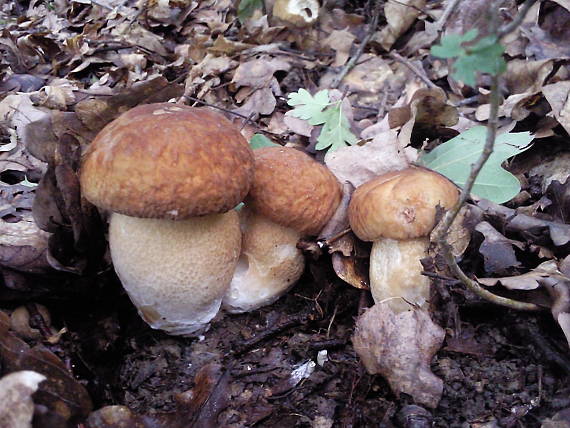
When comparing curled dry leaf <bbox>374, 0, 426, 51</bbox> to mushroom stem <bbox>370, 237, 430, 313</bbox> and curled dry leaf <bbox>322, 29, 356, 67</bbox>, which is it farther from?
mushroom stem <bbox>370, 237, 430, 313</bbox>

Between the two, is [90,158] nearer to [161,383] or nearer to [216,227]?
[216,227]

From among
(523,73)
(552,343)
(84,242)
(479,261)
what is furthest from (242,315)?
(523,73)

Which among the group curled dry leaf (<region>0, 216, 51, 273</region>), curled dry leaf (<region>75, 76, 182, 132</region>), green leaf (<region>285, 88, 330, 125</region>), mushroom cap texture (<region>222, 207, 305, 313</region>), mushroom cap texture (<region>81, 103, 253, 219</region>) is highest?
mushroom cap texture (<region>81, 103, 253, 219</region>)

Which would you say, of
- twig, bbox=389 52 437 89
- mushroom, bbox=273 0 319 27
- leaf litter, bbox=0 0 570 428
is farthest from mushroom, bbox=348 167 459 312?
mushroom, bbox=273 0 319 27

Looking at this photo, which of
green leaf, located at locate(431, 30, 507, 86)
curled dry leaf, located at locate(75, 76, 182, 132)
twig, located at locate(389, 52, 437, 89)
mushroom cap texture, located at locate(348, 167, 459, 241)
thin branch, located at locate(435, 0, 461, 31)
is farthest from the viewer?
thin branch, located at locate(435, 0, 461, 31)

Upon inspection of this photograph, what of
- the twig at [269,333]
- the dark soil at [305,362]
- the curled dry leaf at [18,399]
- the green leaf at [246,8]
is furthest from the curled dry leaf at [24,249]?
the green leaf at [246,8]

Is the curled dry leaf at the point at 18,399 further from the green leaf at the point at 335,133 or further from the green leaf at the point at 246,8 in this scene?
Result: the green leaf at the point at 246,8

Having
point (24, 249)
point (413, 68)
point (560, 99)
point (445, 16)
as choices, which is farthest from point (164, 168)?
point (445, 16)
